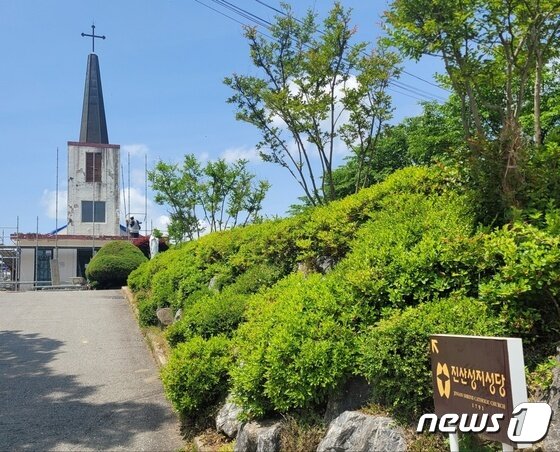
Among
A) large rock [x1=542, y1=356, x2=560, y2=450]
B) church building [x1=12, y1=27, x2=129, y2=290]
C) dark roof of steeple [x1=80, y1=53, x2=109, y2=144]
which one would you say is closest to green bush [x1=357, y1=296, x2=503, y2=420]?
large rock [x1=542, y1=356, x2=560, y2=450]

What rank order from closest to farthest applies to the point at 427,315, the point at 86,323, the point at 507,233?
the point at 427,315 → the point at 507,233 → the point at 86,323

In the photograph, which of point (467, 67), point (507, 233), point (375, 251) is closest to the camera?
point (507, 233)

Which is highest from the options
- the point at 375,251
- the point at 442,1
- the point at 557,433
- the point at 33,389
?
the point at 442,1

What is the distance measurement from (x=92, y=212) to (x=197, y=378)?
3519 cm

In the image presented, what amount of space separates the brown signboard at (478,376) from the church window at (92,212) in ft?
122

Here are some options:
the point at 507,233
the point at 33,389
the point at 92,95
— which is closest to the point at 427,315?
the point at 507,233

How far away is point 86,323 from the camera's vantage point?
11.2 metres

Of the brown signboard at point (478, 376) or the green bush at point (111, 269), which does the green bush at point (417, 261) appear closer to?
→ the brown signboard at point (478, 376)

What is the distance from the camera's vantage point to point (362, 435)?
346 cm

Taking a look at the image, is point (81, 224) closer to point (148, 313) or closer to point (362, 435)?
point (148, 313)

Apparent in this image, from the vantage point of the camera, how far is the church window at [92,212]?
37562 millimetres

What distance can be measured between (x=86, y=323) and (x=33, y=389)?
4722 millimetres

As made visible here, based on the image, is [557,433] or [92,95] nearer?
[557,433]

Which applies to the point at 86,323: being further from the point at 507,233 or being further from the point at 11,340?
the point at 507,233
